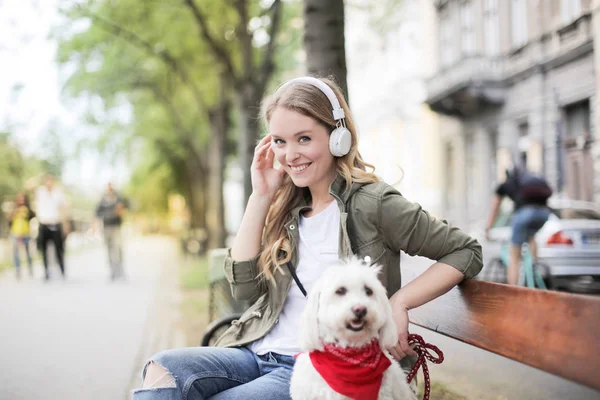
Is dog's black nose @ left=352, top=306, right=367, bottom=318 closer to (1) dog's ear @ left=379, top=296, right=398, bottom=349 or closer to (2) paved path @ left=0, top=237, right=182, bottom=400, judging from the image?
(1) dog's ear @ left=379, top=296, right=398, bottom=349

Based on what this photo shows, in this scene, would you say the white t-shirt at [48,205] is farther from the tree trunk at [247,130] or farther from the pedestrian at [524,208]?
the pedestrian at [524,208]

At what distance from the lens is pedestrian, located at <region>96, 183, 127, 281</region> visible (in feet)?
48.9

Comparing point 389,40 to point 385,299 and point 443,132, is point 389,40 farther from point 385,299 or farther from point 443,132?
point 443,132

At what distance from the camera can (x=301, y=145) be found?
114 inches

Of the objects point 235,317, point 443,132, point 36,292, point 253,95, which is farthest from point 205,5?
point 443,132

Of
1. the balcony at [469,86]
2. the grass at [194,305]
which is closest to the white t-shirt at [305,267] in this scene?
the grass at [194,305]

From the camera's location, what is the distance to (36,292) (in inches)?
491

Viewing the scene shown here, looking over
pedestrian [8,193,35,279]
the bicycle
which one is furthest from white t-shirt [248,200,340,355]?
pedestrian [8,193,35,279]

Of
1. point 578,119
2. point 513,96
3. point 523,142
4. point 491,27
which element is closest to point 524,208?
point 578,119

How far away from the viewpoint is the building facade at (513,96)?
750 inches

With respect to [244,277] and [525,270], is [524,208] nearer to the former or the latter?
[525,270]

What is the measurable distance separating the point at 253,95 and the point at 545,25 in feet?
Result: 44.6

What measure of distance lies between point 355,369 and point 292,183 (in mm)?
1173

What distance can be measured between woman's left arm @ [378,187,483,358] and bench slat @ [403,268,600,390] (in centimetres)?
10
